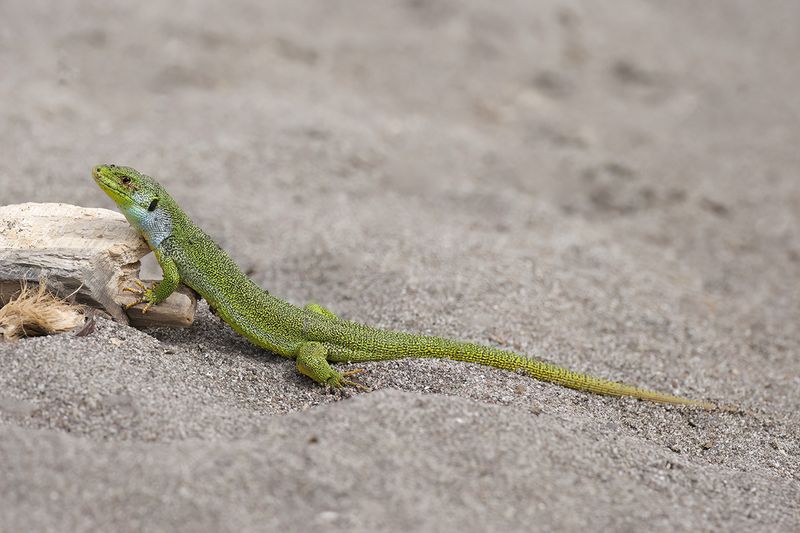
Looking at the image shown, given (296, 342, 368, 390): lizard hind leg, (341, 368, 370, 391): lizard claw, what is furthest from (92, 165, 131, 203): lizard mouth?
(341, 368, 370, 391): lizard claw

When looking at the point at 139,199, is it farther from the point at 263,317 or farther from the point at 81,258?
the point at 263,317

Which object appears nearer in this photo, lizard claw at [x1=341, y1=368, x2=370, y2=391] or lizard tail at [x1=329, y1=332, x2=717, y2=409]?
lizard claw at [x1=341, y1=368, x2=370, y2=391]

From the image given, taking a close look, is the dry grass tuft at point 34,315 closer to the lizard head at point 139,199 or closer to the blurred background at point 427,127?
the lizard head at point 139,199

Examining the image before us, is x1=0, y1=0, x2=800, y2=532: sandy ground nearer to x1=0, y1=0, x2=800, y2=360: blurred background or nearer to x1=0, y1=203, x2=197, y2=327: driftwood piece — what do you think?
x1=0, y1=0, x2=800, y2=360: blurred background

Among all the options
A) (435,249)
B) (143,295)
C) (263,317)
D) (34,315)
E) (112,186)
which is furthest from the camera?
(435,249)

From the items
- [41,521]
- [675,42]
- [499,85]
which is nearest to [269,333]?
[41,521]

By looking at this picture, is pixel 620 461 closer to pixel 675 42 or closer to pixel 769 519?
pixel 769 519

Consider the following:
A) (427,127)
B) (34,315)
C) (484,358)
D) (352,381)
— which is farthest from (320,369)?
(427,127)
